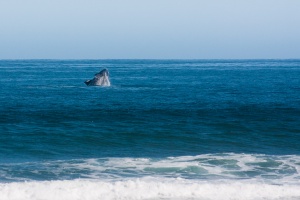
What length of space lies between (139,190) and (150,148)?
1124 cm

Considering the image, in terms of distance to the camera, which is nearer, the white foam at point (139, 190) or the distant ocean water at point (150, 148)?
the white foam at point (139, 190)

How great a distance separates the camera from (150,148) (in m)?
35.0

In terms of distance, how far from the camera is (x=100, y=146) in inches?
1389

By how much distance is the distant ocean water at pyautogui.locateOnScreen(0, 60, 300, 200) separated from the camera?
Answer: 79.0 ft

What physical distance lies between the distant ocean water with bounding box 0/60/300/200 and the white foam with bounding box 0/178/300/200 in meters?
0.04

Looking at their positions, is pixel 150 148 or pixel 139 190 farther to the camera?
pixel 150 148

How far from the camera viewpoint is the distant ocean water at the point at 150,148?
24.1 meters

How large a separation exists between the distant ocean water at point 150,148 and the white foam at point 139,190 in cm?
4

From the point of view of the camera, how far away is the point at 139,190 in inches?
938

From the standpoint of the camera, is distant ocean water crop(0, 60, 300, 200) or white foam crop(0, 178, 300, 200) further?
distant ocean water crop(0, 60, 300, 200)

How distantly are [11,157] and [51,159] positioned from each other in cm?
237

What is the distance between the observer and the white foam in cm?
2330

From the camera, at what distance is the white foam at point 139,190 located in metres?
23.3

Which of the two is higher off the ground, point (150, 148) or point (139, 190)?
point (139, 190)
